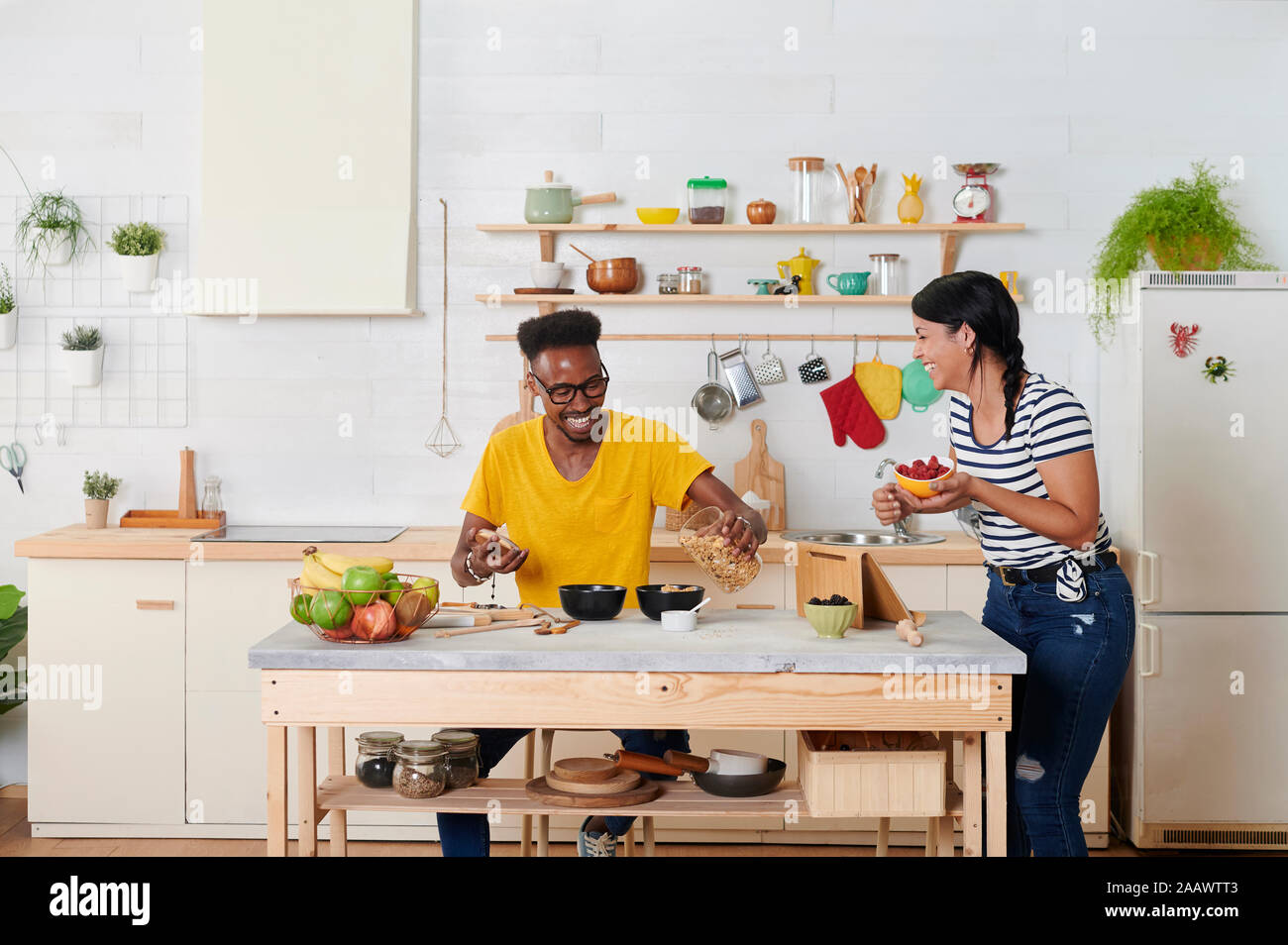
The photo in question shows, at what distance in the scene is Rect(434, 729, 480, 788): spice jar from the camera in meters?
2.33

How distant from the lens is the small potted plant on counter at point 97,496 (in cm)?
394

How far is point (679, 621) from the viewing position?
2219 millimetres

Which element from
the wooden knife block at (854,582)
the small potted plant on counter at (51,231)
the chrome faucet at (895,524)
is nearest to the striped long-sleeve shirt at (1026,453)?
the wooden knife block at (854,582)

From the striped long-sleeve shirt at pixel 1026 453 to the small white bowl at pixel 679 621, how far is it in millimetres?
606

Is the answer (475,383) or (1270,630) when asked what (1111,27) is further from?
(475,383)

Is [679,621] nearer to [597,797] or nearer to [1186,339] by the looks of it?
[597,797]

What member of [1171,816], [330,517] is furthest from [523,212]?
[1171,816]

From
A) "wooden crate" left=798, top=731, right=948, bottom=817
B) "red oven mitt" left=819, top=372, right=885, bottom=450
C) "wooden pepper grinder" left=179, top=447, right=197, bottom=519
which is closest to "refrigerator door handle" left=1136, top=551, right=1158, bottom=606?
"red oven mitt" left=819, top=372, right=885, bottom=450

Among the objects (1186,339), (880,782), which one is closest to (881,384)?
(1186,339)

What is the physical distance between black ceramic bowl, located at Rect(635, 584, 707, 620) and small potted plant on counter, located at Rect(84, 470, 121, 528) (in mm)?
2426

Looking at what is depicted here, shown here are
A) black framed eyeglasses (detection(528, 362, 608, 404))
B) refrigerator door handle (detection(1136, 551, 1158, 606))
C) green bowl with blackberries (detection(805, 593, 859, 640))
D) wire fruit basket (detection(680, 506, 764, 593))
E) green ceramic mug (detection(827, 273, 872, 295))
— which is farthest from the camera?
green ceramic mug (detection(827, 273, 872, 295))

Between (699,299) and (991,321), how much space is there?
177 centimetres

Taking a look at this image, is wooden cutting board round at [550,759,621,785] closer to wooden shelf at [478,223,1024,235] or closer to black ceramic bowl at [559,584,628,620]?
black ceramic bowl at [559,584,628,620]
